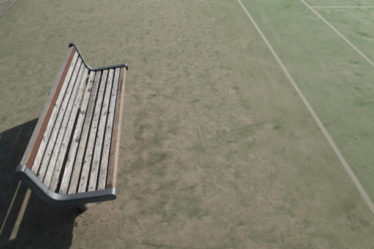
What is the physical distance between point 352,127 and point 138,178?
405cm

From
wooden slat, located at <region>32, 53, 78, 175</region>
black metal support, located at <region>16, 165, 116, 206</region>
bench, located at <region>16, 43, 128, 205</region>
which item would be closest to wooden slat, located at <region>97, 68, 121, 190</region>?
bench, located at <region>16, 43, 128, 205</region>

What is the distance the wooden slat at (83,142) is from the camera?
3227 mm

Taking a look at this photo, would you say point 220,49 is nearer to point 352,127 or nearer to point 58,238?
point 352,127

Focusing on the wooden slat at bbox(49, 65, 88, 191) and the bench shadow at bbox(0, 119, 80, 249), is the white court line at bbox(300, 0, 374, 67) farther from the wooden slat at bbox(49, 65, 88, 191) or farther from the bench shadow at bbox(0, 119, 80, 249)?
the bench shadow at bbox(0, 119, 80, 249)

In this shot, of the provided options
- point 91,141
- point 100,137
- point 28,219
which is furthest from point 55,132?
point 28,219

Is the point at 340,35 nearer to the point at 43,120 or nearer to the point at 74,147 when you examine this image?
the point at 74,147

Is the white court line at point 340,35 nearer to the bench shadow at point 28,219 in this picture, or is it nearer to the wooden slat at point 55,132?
the wooden slat at point 55,132

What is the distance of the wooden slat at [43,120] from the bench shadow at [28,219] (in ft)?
4.04

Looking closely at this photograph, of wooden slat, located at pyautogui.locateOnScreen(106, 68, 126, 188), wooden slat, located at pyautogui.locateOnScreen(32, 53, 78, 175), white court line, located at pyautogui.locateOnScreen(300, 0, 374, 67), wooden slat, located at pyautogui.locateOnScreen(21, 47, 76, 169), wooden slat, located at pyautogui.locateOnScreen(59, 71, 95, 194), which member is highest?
wooden slat, located at pyautogui.locateOnScreen(21, 47, 76, 169)

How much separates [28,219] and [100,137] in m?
1.46

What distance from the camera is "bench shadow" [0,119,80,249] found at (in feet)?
11.5

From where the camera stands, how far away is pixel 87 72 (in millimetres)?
4902

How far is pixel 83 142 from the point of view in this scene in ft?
12.2

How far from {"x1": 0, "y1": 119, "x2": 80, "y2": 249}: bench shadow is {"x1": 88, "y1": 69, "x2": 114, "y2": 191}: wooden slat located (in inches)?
33.8
